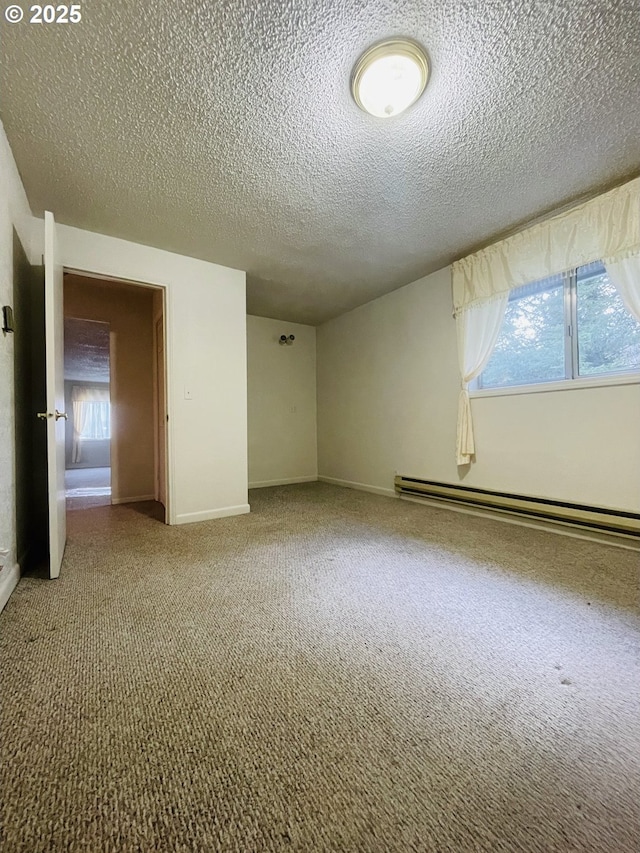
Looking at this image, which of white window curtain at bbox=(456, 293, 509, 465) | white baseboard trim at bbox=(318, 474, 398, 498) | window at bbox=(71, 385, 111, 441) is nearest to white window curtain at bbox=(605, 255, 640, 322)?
white window curtain at bbox=(456, 293, 509, 465)

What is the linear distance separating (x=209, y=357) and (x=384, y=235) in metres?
1.86

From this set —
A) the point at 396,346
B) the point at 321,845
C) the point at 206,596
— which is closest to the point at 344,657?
the point at 321,845

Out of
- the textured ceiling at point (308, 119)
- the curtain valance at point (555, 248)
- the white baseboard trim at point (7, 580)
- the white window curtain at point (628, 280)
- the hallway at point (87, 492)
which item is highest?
the textured ceiling at point (308, 119)

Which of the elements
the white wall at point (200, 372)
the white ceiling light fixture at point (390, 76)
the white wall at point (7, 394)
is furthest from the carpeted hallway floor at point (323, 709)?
the white ceiling light fixture at point (390, 76)

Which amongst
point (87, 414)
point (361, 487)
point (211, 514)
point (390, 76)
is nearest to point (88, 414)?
point (87, 414)

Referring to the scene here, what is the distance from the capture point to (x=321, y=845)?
68 centimetres

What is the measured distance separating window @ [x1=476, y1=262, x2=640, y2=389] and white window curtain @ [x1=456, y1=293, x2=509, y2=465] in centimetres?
11

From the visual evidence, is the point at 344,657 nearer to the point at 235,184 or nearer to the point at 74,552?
the point at 74,552

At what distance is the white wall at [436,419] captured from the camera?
2.38m

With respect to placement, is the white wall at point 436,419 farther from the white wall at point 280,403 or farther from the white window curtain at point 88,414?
the white window curtain at point 88,414

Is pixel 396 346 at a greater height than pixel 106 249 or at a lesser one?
lesser

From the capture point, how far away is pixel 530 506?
2750 millimetres

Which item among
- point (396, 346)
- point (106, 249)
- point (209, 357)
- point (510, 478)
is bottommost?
point (510, 478)

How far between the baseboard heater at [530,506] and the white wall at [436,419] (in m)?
0.07
